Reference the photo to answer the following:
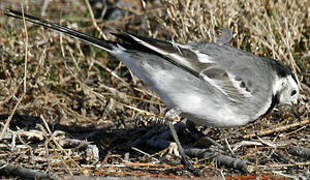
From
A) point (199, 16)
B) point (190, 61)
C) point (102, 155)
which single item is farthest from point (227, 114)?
point (199, 16)

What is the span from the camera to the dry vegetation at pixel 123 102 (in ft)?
13.9

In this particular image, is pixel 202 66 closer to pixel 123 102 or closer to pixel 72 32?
pixel 72 32

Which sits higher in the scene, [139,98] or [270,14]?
[270,14]

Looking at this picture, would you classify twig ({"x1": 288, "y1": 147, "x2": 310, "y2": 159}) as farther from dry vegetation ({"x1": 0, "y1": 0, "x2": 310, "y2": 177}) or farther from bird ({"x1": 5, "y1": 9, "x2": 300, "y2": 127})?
bird ({"x1": 5, "y1": 9, "x2": 300, "y2": 127})

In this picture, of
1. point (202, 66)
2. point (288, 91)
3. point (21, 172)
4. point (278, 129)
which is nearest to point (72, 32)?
point (202, 66)

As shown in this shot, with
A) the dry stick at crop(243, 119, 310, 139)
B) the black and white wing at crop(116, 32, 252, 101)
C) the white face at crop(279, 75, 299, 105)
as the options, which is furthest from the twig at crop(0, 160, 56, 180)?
the white face at crop(279, 75, 299, 105)

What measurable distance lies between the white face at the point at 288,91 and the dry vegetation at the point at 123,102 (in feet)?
0.67

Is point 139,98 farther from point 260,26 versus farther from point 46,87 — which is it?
point 260,26

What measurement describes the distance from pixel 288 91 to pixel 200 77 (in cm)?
89

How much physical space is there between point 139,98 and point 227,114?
1479 millimetres

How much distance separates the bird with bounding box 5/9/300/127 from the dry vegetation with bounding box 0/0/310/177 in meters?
0.30

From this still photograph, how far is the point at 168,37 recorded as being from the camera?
614cm

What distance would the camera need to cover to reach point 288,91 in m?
4.67

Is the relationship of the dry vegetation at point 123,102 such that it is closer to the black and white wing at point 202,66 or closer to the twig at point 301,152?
the twig at point 301,152
